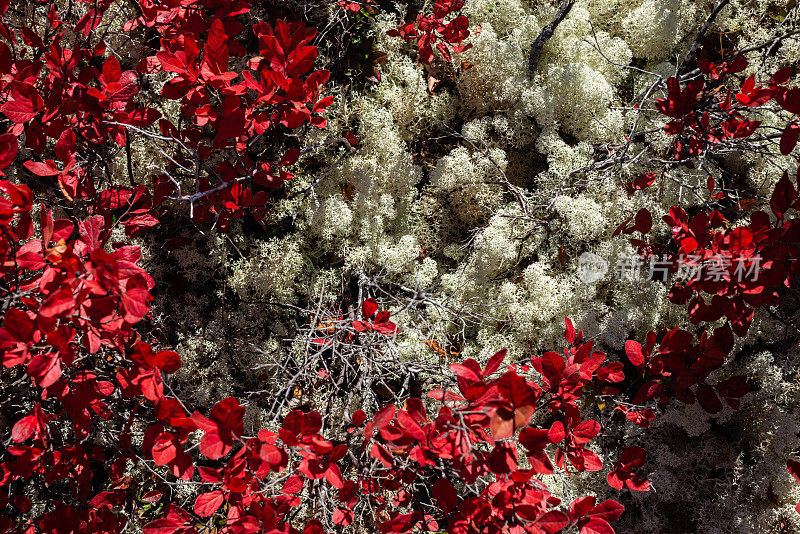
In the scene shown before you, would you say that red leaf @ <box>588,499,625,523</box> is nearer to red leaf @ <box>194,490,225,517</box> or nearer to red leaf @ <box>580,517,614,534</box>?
red leaf @ <box>580,517,614,534</box>

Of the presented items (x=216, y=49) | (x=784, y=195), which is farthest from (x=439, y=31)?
(x=784, y=195)

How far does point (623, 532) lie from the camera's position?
1962 mm

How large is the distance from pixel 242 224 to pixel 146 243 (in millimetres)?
380

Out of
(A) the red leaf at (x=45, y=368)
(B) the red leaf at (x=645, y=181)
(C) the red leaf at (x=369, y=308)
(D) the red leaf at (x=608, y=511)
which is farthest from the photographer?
(B) the red leaf at (x=645, y=181)

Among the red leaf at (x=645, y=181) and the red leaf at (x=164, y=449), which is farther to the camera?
the red leaf at (x=645, y=181)

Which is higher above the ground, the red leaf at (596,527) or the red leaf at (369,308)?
the red leaf at (369,308)

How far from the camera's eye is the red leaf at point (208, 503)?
4.31ft

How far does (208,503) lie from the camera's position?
133 centimetres

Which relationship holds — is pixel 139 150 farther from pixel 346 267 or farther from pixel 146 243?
pixel 346 267

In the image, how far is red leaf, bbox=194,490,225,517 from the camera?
1313 millimetres

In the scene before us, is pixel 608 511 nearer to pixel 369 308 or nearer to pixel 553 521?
pixel 553 521

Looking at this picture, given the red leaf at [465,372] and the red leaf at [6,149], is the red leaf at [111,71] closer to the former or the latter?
the red leaf at [6,149]

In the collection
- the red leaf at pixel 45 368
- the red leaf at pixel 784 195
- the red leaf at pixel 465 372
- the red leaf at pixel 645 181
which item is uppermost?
the red leaf at pixel 784 195

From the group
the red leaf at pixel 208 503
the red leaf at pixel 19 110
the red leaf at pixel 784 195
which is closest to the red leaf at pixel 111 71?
the red leaf at pixel 19 110
